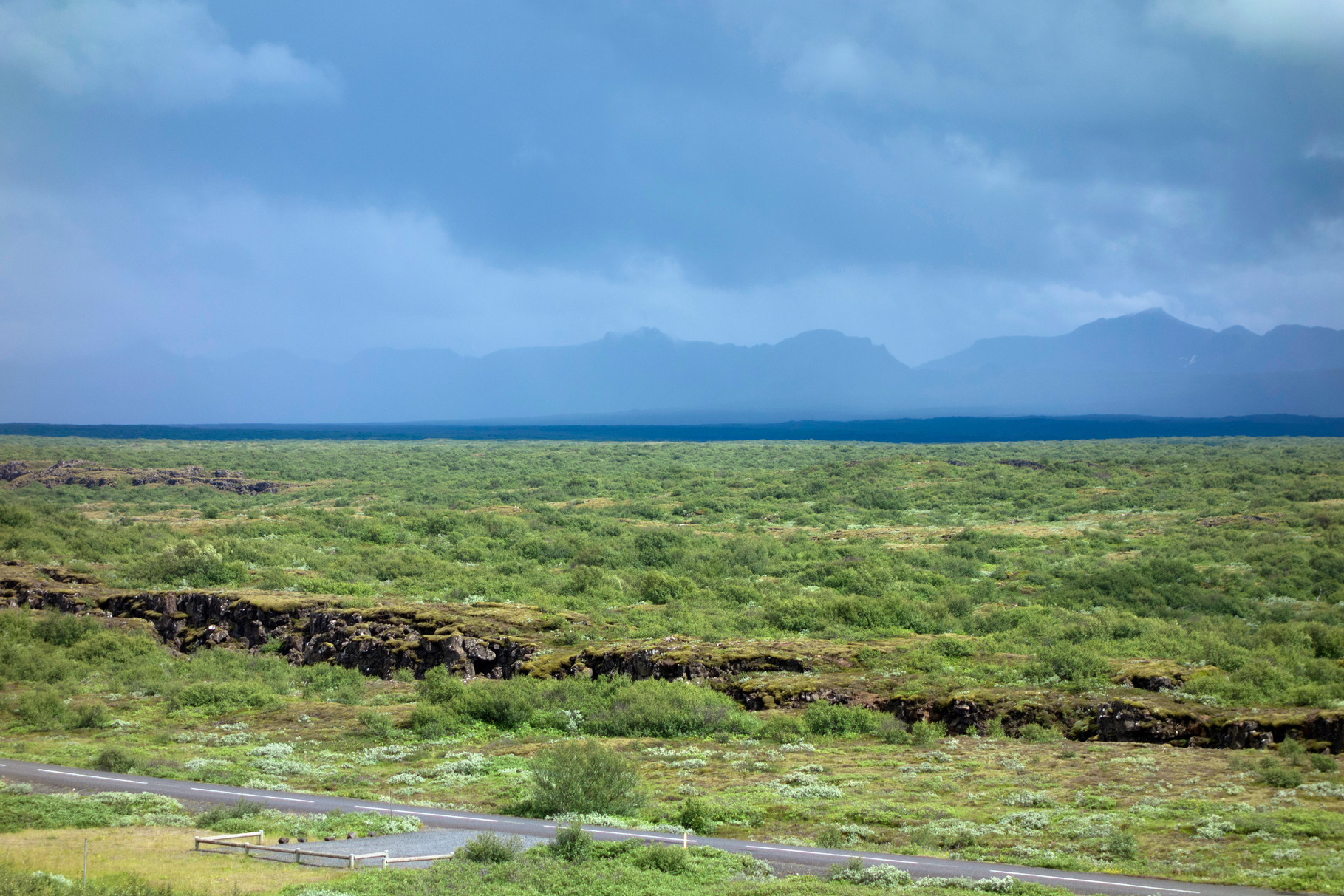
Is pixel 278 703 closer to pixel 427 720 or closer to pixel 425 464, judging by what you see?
pixel 427 720

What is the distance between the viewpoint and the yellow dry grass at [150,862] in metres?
15.1

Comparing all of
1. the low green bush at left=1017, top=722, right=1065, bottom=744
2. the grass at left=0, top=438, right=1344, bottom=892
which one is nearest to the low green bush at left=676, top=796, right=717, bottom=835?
the grass at left=0, top=438, right=1344, bottom=892

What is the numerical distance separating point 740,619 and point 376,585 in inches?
754

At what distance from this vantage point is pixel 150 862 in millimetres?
16125

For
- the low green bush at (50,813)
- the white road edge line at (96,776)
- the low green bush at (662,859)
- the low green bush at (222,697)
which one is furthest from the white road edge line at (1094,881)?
the low green bush at (222,697)

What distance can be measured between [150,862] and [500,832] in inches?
256

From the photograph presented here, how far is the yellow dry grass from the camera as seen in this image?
15.1 metres

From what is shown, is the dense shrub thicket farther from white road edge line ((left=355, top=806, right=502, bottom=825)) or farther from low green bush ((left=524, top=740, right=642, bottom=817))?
white road edge line ((left=355, top=806, right=502, bottom=825))

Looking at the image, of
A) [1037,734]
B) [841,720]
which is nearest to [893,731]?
[841,720]

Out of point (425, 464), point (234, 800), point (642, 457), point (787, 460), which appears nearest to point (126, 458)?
point (425, 464)

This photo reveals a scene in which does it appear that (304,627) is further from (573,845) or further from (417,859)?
(573,845)

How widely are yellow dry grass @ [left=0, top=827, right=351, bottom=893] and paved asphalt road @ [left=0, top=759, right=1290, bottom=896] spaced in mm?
1611

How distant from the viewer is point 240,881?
1533 centimetres

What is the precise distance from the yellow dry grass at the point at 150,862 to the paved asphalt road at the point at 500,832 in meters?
1.61
